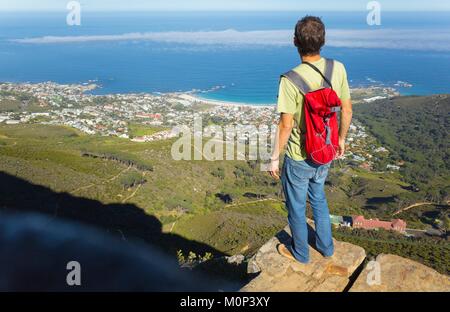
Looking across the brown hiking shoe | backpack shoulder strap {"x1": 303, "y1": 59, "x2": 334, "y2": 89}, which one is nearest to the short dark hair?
backpack shoulder strap {"x1": 303, "y1": 59, "x2": 334, "y2": 89}

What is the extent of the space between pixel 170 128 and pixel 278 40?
3807 inches

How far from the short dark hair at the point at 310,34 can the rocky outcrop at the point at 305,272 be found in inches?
84.0

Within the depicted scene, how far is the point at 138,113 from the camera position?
54.3 m

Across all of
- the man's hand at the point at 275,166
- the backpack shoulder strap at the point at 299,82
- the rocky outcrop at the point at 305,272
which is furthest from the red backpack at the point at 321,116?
the rocky outcrop at the point at 305,272

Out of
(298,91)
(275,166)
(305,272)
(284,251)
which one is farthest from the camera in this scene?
(284,251)

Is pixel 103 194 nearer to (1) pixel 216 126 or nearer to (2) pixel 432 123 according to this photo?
(1) pixel 216 126

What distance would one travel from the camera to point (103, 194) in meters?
18.6

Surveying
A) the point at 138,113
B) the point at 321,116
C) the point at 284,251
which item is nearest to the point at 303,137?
the point at 321,116

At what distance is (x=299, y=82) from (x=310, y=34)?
0.37 m

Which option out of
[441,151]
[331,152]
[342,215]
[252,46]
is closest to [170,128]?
[342,215]

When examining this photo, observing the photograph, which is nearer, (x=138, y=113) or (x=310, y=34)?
(x=310, y=34)

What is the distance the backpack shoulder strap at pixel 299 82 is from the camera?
3.13 m

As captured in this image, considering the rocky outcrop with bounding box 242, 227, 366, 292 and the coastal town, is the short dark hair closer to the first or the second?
the rocky outcrop with bounding box 242, 227, 366, 292

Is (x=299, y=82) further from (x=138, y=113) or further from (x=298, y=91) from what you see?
(x=138, y=113)
